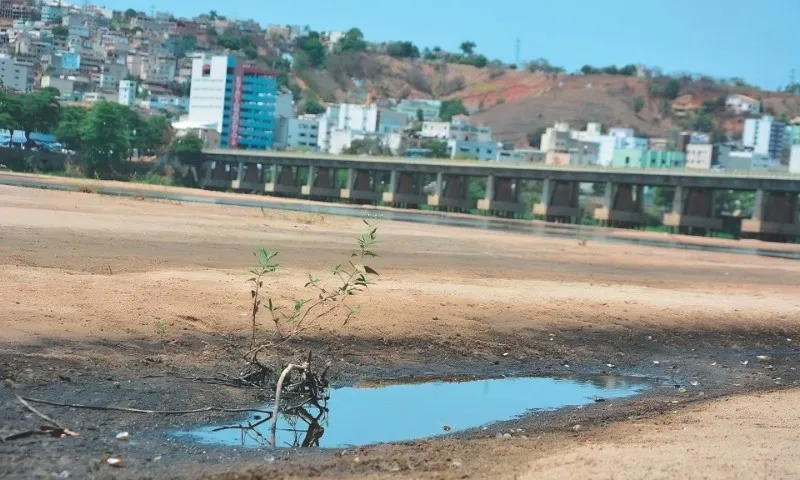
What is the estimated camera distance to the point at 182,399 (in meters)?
10.6

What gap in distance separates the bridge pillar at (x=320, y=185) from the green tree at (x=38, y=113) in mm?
30785

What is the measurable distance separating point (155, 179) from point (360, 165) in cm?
2570

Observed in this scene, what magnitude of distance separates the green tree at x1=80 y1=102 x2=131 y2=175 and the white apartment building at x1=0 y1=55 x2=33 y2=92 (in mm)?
41645

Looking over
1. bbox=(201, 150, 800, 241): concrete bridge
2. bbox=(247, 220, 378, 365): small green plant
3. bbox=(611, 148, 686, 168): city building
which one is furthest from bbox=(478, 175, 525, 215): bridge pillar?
bbox=(247, 220, 378, 365): small green plant

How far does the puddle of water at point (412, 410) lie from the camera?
9.90 metres

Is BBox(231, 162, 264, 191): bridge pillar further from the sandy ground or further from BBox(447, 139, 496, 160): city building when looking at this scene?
the sandy ground

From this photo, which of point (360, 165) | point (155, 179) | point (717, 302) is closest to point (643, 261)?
point (717, 302)

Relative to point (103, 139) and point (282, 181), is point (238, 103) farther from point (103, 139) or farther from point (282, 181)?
point (103, 139)

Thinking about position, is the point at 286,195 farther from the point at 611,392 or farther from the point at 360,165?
the point at 611,392

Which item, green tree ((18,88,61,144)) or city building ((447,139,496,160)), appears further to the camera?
city building ((447,139,496,160))

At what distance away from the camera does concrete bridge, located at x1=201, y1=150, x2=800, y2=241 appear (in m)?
83.4

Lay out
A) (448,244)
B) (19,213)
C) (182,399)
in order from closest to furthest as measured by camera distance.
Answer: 1. (182,399)
2. (19,213)
3. (448,244)

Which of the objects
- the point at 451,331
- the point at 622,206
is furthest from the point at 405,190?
the point at 451,331

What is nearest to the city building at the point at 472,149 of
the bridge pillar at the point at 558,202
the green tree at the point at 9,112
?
the bridge pillar at the point at 558,202
